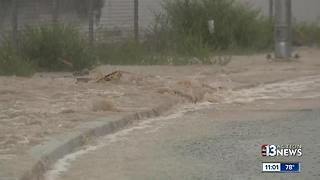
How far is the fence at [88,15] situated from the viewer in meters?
21.5

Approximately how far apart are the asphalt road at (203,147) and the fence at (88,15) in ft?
28.7

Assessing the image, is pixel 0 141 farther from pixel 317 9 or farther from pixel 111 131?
pixel 317 9

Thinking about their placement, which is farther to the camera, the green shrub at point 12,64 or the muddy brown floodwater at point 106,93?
the green shrub at point 12,64

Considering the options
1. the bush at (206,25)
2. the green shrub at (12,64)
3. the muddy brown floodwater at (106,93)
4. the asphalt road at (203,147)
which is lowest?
the asphalt road at (203,147)

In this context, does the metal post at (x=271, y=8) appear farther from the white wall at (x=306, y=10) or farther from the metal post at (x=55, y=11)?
the metal post at (x=55, y=11)

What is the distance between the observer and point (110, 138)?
10.9 m

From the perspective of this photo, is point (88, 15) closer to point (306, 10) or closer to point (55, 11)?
point (55, 11)

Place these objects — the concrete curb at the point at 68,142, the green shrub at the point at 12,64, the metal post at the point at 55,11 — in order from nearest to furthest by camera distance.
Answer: the concrete curb at the point at 68,142 → the green shrub at the point at 12,64 → the metal post at the point at 55,11

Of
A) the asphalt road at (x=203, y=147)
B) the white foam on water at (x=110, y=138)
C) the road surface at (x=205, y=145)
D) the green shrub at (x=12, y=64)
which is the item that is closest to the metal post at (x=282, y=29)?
the green shrub at (x=12, y=64)

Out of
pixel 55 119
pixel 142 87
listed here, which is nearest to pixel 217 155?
pixel 55 119

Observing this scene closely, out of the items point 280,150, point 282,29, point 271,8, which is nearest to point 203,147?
point 280,150

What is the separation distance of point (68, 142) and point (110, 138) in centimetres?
103

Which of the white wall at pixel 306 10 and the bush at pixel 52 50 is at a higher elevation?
the white wall at pixel 306 10

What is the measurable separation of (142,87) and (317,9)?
867 inches
